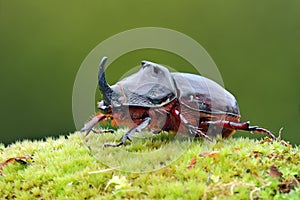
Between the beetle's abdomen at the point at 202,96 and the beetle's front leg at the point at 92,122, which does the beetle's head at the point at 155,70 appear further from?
the beetle's front leg at the point at 92,122

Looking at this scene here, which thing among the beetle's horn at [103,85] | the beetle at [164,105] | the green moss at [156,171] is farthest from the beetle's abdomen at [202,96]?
the beetle's horn at [103,85]

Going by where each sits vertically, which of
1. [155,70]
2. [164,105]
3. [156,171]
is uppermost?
[155,70]

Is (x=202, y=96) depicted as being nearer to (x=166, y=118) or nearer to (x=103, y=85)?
(x=166, y=118)

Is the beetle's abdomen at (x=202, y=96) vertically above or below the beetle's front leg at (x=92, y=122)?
above

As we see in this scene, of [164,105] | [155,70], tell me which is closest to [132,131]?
[164,105]

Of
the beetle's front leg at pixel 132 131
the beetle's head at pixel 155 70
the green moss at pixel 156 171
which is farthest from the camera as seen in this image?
the beetle's head at pixel 155 70

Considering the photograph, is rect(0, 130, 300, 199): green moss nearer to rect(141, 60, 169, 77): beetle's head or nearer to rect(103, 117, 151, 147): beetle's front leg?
rect(103, 117, 151, 147): beetle's front leg

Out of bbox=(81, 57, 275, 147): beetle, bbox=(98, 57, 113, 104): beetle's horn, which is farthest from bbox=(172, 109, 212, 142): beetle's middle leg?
bbox=(98, 57, 113, 104): beetle's horn
